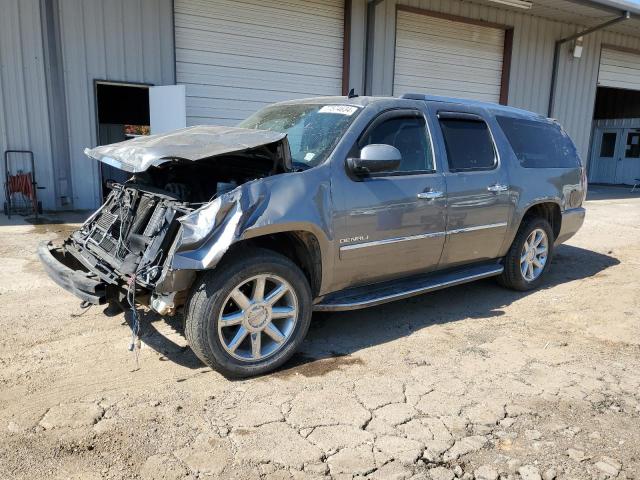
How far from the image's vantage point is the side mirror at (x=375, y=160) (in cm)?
380

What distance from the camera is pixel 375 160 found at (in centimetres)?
379

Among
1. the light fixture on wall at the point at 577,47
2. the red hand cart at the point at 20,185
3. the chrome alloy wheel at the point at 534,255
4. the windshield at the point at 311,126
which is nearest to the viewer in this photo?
the windshield at the point at 311,126

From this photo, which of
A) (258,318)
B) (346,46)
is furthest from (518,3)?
(258,318)

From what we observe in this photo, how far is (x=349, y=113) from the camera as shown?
4.16m

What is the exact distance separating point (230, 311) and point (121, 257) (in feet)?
2.79

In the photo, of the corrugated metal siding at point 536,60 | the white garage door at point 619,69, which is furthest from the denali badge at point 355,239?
the white garage door at point 619,69

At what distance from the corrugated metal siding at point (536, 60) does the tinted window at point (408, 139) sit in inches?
325

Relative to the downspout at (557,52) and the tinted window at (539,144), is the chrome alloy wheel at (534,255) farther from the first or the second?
the downspout at (557,52)

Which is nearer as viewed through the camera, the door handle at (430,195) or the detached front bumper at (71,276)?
the detached front bumper at (71,276)

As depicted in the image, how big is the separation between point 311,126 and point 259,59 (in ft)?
24.0

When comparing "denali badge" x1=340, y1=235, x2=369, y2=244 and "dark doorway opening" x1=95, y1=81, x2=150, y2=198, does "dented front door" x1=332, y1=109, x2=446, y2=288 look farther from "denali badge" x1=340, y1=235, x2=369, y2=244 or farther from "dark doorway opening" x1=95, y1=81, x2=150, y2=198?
"dark doorway opening" x1=95, y1=81, x2=150, y2=198

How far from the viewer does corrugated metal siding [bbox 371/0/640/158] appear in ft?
40.3

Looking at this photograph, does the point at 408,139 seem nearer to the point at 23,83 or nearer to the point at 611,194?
the point at 23,83

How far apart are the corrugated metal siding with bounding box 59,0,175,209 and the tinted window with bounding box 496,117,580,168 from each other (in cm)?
694
